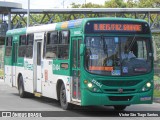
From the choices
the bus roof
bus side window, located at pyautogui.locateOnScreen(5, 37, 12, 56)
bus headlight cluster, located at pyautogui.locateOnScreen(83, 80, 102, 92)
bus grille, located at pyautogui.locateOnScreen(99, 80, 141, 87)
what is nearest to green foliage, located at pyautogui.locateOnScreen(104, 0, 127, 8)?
bus side window, located at pyautogui.locateOnScreen(5, 37, 12, 56)

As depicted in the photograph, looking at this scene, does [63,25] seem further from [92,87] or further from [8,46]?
[8,46]

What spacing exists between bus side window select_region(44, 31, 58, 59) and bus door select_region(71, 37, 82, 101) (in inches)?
69.8

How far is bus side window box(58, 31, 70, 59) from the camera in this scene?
15.9 meters

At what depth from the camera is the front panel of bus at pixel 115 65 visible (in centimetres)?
1428

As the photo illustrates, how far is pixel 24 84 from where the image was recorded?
21078mm

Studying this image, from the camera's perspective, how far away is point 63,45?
1622cm

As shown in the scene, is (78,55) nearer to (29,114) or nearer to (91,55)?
(91,55)

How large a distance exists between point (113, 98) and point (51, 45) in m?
3.99

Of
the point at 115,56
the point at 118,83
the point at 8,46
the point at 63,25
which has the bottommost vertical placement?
the point at 118,83

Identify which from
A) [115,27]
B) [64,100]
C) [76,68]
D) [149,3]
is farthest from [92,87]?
[149,3]

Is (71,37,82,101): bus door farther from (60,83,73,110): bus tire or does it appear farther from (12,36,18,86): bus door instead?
(12,36,18,86): bus door

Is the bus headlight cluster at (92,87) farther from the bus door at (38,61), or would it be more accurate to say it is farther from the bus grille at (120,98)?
the bus door at (38,61)

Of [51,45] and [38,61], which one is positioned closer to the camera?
[51,45]

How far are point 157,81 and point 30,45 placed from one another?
7376 mm
